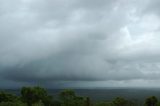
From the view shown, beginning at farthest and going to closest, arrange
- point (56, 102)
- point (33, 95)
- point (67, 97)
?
point (56, 102)
point (67, 97)
point (33, 95)

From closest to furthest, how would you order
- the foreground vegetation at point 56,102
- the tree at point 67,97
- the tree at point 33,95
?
the foreground vegetation at point 56,102, the tree at point 67,97, the tree at point 33,95

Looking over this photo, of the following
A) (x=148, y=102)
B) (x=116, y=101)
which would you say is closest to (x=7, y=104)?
(x=116, y=101)

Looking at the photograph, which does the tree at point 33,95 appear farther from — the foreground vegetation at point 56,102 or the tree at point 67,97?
the tree at point 67,97

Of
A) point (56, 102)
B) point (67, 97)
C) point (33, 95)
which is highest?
point (33, 95)

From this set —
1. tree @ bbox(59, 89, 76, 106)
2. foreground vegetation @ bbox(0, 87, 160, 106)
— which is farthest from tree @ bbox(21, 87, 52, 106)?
tree @ bbox(59, 89, 76, 106)

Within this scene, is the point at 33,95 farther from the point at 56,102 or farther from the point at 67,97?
the point at 67,97

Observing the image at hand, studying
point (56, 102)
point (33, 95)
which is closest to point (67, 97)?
point (56, 102)


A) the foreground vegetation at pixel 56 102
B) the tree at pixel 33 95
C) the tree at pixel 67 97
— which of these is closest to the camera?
the foreground vegetation at pixel 56 102

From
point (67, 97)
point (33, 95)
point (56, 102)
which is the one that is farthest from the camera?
point (56, 102)

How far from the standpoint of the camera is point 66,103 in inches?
5221

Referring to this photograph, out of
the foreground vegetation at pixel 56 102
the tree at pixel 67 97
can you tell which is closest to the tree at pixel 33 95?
the foreground vegetation at pixel 56 102

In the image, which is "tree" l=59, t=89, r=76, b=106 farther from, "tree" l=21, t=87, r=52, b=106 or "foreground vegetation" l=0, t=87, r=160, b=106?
"tree" l=21, t=87, r=52, b=106

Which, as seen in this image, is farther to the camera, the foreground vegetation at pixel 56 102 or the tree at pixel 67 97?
the tree at pixel 67 97

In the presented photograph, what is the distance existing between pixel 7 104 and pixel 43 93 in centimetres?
3045
